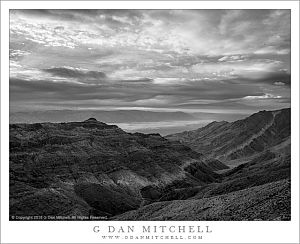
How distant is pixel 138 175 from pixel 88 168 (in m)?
14.0

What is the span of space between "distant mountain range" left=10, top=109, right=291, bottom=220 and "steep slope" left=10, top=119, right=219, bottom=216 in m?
0.14

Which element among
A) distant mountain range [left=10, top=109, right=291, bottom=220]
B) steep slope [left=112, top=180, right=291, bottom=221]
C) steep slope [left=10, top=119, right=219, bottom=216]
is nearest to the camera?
steep slope [left=112, top=180, right=291, bottom=221]

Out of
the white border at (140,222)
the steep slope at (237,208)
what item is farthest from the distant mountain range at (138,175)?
the white border at (140,222)

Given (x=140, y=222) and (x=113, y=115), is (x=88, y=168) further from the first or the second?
(x=140, y=222)

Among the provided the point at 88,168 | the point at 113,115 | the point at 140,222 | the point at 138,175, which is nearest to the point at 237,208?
the point at 140,222

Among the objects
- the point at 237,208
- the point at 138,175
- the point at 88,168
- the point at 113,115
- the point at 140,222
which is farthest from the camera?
the point at 138,175

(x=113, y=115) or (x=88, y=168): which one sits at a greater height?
(x=113, y=115)

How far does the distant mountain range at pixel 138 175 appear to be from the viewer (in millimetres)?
27891

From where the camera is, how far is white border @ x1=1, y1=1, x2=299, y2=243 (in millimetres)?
22125

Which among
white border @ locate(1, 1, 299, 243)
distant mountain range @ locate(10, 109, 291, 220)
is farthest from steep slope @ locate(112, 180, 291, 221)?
white border @ locate(1, 1, 299, 243)

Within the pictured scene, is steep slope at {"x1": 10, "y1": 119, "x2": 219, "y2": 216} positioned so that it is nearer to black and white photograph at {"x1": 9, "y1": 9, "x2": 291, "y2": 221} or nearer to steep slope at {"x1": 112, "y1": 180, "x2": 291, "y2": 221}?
black and white photograph at {"x1": 9, "y1": 9, "x2": 291, "y2": 221}

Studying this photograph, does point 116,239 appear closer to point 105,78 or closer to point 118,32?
point 105,78

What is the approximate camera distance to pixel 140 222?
74.8 feet

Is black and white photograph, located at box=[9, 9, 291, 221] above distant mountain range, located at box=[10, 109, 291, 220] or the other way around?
above
